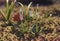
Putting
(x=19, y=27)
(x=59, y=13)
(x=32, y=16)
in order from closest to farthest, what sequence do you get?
(x=19, y=27), (x=32, y=16), (x=59, y=13)

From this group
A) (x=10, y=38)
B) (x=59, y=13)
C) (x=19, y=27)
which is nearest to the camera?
(x=10, y=38)

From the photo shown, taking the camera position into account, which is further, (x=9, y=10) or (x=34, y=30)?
(x=9, y=10)

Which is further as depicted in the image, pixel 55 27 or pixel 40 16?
pixel 40 16

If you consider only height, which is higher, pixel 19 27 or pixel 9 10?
pixel 9 10

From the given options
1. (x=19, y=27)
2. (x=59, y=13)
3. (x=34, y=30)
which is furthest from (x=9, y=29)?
(x=59, y=13)

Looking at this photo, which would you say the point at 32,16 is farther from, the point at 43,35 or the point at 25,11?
the point at 43,35

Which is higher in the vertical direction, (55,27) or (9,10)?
(9,10)

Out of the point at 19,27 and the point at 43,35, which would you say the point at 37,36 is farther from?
the point at 19,27

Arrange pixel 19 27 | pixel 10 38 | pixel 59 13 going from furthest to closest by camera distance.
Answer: pixel 59 13 → pixel 19 27 → pixel 10 38

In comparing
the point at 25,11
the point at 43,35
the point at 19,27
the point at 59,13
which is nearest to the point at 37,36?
the point at 43,35
